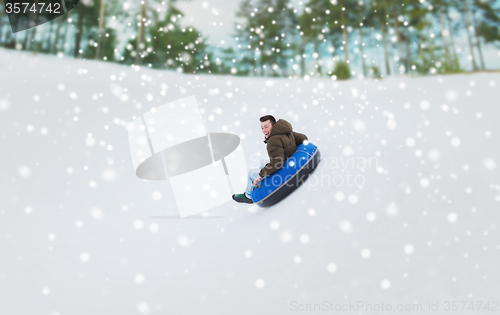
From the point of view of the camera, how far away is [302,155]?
3.63 meters

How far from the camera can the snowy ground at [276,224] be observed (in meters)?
2.30

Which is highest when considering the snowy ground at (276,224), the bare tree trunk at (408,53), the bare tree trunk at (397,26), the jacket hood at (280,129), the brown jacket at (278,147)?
the bare tree trunk at (397,26)

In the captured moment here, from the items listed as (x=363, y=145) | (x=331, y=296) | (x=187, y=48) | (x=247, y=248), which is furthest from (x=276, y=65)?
(x=331, y=296)

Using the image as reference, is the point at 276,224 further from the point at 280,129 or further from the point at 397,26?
the point at 397,26

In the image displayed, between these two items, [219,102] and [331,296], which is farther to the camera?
[219,102]

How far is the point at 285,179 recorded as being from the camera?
11.6 ft

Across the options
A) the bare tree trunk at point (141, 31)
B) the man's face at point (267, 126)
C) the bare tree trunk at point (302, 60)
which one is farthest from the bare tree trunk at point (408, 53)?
the bare tree trunk at point (141, 31)

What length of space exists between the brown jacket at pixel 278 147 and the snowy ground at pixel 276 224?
477mm

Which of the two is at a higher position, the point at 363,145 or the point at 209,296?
the point at 363,145

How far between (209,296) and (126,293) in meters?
0.92

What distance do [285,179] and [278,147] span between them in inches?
16.7

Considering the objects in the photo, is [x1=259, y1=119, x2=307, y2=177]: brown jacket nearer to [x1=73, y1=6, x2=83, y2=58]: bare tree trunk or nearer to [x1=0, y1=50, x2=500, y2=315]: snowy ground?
[x1=0, y1=50, x2=500, y2=315]: snowy ground

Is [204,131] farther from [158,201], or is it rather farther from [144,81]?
[144,81]

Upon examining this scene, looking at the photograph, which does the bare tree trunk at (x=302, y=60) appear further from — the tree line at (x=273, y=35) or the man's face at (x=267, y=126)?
the man's face at (x=267, y=126)
